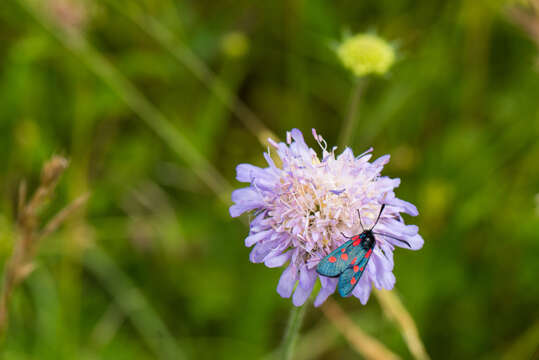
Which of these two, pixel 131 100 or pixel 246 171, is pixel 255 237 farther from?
A: pixel 131 100

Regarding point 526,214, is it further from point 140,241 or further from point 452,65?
point 140,241

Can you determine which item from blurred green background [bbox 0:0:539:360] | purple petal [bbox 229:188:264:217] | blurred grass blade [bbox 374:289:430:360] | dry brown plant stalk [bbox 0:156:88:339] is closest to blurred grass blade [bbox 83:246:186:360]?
blurred green background [bbox 0:0:539:360]

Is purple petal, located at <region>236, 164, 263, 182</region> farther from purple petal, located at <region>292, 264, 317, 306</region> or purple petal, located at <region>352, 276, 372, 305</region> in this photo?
purple petal, located at <region>352, 276, 372, 305</region>

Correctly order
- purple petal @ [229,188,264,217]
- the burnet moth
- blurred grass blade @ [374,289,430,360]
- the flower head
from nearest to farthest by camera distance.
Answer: the burnet moth, purple petal @ [229,188,264,217], blurred grass blade @ [374,289,430,360], the flower head

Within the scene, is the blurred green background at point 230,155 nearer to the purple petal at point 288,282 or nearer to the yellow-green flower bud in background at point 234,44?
the yellow-green flower bud in background at point 234,44

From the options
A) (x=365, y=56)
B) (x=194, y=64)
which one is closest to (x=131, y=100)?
(x=194, y=64)

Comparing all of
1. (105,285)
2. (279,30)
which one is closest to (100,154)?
(105,285)

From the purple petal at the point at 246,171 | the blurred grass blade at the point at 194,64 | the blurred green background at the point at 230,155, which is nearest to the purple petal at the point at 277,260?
the purple petal at the point at 246,171
